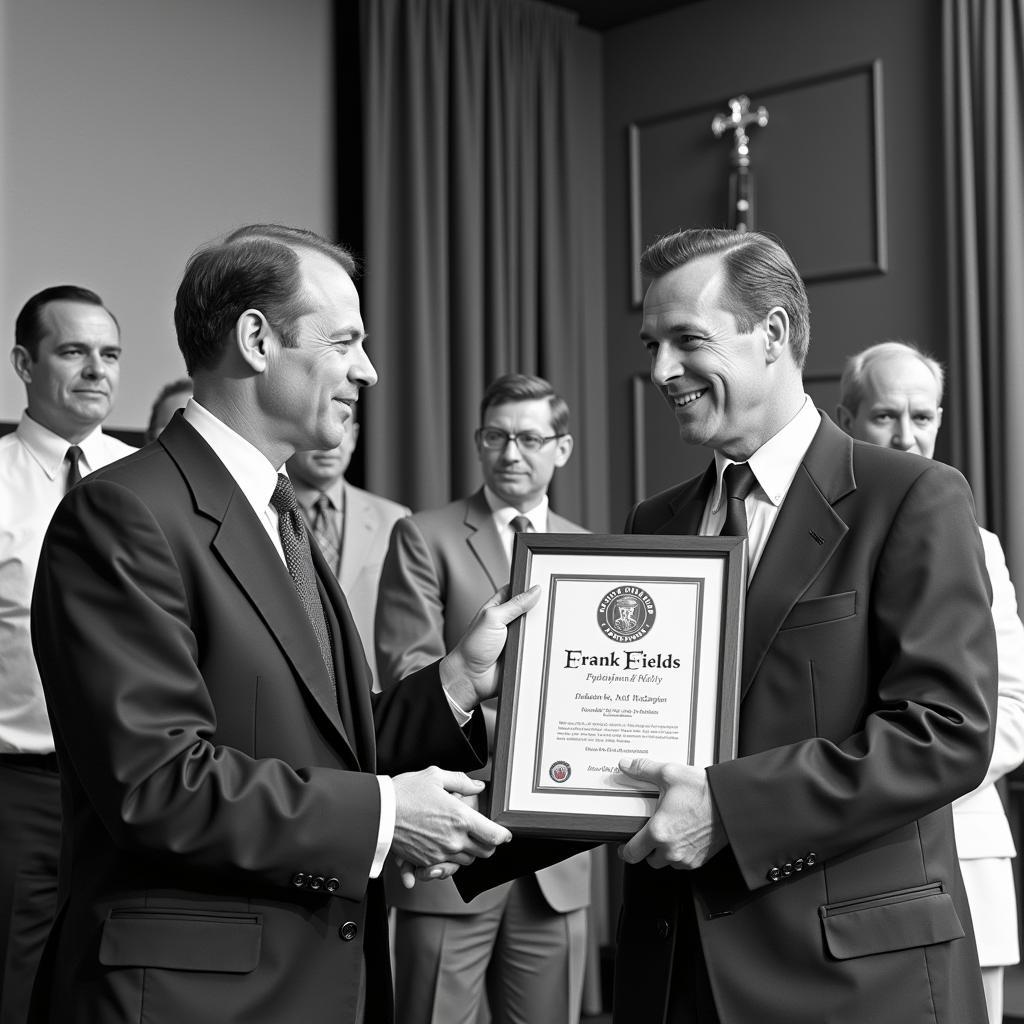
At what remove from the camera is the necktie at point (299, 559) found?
199 cm

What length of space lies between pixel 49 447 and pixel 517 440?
4.04ft

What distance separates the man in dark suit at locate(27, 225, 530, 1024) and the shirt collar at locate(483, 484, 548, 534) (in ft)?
5.91

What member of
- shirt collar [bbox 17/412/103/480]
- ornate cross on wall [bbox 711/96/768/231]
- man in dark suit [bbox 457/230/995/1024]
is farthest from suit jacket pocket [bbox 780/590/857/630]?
ornate cross on wall [bbox 711/96/768/231]

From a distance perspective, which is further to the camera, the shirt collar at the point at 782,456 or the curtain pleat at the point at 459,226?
the curtain pleat at the point at 459,226

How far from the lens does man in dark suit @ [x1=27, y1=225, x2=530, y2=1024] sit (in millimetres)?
1691

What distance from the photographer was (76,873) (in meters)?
1.80

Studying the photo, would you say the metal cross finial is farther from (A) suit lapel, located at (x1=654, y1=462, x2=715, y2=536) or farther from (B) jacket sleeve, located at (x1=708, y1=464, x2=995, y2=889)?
(B) jacket sleeve, located at (x1=708, y1=464, x2=995, y2=889)

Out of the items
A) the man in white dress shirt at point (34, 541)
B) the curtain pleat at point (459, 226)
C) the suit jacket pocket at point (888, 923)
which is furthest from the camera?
the curtain pleat at point (459, 226)

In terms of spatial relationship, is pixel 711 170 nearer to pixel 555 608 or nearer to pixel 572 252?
pixel 572 252

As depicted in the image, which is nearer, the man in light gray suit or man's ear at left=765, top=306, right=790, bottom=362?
man's ear at left=765, top=306, right=790, bottom=362

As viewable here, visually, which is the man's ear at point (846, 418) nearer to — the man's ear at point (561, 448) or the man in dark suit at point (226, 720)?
the man's ear at point (561, 448)

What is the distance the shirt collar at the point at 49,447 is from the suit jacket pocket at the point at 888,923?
2366 mm

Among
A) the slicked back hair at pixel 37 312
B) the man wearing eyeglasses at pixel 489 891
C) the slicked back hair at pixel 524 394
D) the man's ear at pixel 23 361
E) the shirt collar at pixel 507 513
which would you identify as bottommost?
the man wearing eyeglasses at pixel 489 891

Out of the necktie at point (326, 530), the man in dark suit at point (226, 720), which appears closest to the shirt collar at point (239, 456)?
the man in dark suit at point (226, 720)
